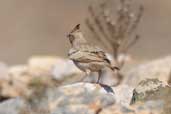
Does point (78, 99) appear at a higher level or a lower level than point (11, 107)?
lower

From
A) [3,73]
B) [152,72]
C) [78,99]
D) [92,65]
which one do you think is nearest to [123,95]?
[92,65]

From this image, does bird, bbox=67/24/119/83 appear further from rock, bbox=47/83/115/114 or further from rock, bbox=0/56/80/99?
rock, bbox=0/56/80/99

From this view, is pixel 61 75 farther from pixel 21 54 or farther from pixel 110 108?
pixel 110 108

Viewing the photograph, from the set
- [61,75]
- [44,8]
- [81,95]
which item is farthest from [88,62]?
[44,8]

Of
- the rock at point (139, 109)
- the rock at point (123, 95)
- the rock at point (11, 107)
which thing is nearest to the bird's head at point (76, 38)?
the rock at point (123, 95)

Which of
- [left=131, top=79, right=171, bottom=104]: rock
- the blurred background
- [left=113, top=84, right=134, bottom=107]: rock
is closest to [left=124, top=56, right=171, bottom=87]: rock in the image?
[left=113, top=84, right=134, bottom=107]: rock

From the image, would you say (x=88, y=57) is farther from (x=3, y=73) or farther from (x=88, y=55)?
(x=3, y=73)

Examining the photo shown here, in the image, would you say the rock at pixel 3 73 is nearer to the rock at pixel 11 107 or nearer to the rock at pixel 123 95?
the rock at pixel 11 107
